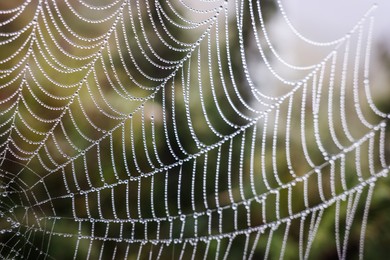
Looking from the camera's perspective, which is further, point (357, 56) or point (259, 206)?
point (259, 206)

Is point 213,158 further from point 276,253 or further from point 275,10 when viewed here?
point 275,10

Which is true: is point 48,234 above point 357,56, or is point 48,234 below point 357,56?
below

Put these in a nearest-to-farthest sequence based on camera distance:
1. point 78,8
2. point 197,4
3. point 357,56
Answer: point 357,56 → point 197,4 → point 78,8

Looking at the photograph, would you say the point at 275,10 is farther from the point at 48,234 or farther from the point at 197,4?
the point at 48,234

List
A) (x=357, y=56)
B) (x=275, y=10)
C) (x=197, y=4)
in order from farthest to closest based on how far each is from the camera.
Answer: (x=275, y=10), (x=197, y=4), (x=357, y=56)

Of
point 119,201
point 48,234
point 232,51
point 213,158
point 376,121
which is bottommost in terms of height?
point 48,234

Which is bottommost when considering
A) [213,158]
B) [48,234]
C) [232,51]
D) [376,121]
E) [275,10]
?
[48,234]

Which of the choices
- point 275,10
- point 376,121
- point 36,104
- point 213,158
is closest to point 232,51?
point 275,10

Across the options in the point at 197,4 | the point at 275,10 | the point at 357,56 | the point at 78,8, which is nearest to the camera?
the point at 357,56

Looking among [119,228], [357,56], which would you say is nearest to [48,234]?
[119,228]
